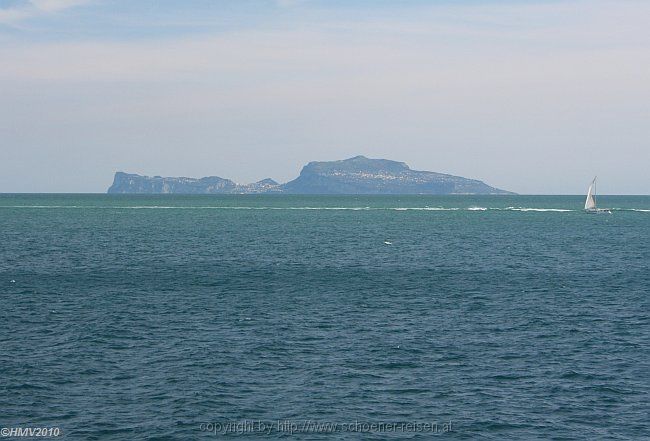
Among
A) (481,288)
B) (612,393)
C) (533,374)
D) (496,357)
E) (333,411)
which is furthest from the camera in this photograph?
(481,288)

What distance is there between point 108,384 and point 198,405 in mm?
7240

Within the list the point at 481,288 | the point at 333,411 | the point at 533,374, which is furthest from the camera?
the point at 481,288

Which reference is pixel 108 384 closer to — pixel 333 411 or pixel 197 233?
pixel 333 411

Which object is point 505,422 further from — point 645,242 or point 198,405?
point 645,242

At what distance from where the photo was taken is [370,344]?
6138cm

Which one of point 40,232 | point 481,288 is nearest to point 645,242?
point 481,288

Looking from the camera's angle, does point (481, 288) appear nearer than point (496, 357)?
No

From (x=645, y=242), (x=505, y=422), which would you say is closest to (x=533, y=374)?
(x=505, y=422)

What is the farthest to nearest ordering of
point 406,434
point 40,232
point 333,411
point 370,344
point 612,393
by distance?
1. point 40,232
2. point 370,344
3. point 612,393
4. point 333,411
5. point 406,434

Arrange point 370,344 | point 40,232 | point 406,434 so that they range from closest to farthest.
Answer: point 406,434, point 370,344, point 40,232

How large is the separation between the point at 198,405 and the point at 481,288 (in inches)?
2148

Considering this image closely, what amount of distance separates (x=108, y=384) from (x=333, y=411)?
14.9 metres

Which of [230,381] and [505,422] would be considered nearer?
[505,422]

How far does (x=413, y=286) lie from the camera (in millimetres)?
95438
